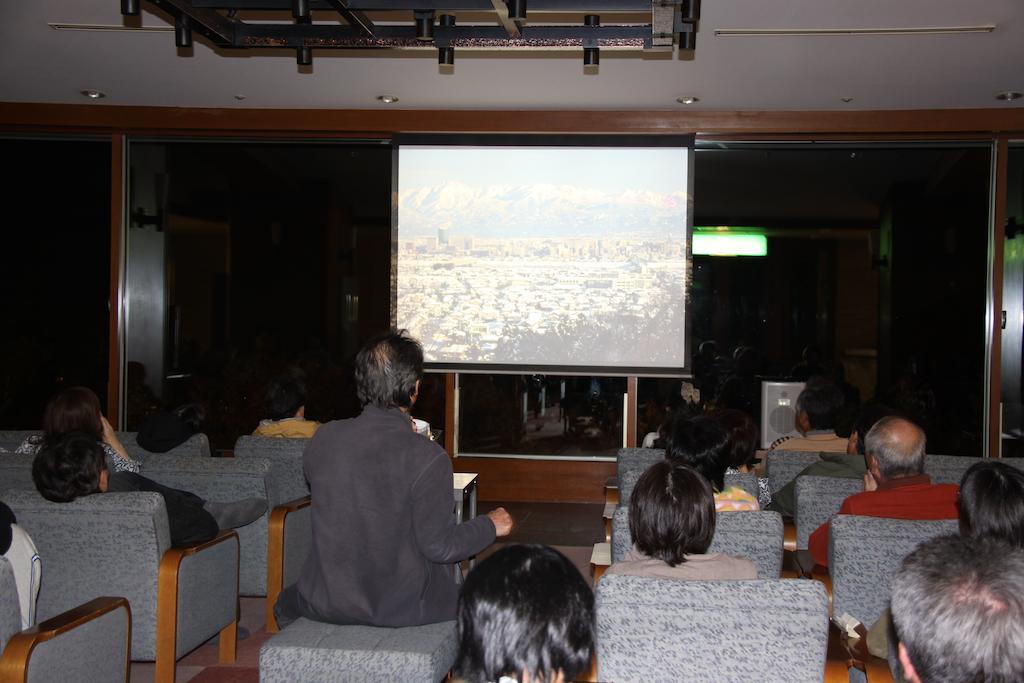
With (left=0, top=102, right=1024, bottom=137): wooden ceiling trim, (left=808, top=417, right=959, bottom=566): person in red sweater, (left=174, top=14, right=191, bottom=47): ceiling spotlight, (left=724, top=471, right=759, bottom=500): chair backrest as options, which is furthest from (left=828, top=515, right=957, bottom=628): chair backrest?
(left=0, top=102, right=1024, bottom=137): wooden ceiling trim

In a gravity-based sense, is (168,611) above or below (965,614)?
below

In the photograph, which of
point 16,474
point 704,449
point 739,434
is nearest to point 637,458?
point 739,434

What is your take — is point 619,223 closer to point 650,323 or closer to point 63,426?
point 650,323

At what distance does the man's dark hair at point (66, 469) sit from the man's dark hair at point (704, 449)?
6.06 ft

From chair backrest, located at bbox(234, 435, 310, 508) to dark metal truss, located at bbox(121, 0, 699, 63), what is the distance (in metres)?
1.80

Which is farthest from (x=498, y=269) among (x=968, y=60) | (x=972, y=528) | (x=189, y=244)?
(x=972, y=528)

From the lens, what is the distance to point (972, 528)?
2.13m

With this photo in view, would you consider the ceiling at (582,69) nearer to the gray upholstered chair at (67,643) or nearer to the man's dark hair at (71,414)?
the man's dark hair at (71,414)

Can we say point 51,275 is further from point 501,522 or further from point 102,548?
point 501,522

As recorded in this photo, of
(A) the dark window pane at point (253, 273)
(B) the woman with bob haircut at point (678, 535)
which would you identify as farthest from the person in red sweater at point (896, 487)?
(A) the dark window pane at point (253, 273)

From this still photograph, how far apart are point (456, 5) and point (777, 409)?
4075 mm

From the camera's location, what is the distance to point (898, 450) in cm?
285

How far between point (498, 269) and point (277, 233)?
1.84 m

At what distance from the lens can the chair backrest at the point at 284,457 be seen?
4078mm
